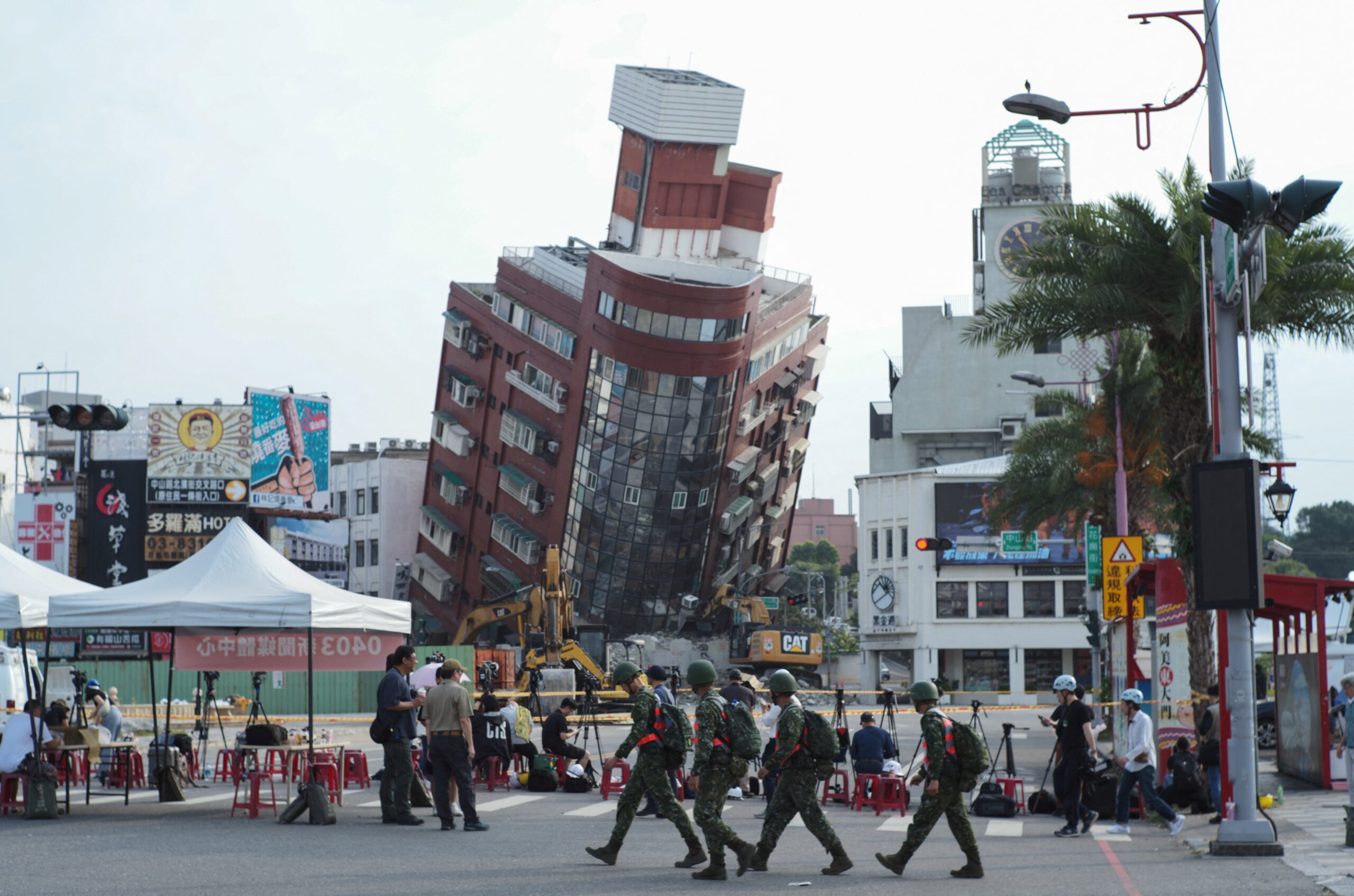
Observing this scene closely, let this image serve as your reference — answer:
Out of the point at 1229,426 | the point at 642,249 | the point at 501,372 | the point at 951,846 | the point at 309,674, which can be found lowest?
the point at 951,846

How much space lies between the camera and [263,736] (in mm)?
17453

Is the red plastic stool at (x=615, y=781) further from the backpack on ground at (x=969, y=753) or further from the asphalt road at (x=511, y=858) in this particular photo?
the backpack on ground at (x=969, y=753)

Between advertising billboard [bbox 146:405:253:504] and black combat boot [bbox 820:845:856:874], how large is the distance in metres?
61.2

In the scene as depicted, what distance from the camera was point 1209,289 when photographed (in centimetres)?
1956

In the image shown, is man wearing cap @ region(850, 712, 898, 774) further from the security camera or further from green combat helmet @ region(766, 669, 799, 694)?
the security camera

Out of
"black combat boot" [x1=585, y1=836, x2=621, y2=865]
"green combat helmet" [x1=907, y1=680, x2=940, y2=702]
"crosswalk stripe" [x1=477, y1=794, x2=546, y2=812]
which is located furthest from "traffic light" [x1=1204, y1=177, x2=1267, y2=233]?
"crosswalk stripe" [x1=477, y1=794, x2=546, y2=812]

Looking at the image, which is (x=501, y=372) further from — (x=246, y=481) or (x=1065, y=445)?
(x=1065, y=445)

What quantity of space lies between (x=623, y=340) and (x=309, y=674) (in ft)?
172

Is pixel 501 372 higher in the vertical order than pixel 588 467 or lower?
higher

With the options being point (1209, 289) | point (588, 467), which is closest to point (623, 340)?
point (588, 467)

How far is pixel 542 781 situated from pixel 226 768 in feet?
17.4

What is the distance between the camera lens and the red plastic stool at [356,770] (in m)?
21.5

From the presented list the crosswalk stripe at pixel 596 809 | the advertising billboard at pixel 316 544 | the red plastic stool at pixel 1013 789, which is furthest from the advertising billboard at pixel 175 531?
the red plastic stool at pixel 1013 789

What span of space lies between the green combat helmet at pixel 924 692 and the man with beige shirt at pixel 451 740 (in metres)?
4.73
